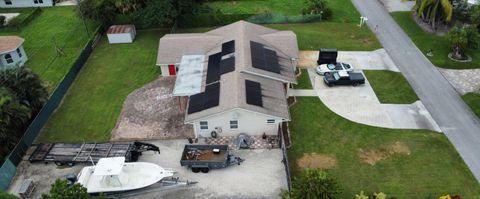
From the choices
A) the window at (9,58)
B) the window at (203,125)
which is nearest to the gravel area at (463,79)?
the window at (203,125)

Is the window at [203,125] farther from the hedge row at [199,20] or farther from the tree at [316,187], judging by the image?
the hedge row at [199,20]

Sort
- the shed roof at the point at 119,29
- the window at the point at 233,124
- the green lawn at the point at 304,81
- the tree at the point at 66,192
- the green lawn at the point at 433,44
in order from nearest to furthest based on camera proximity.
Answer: the tree at the point at 66,192 → the window at the point at 233,124 → the green lawn at the point at 304,81 → the green lawn at the point at 433,44 → the shed roof at the point at 119,29

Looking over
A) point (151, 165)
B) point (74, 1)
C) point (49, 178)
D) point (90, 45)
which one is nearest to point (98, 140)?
point (49, 178)

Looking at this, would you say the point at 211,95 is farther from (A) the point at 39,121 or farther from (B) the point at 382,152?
(A) the point at 39,121

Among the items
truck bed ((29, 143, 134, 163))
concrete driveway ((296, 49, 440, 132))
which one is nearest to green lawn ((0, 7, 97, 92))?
truck bed ((29, 143, 134, 163))

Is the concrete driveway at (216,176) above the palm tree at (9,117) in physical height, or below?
below

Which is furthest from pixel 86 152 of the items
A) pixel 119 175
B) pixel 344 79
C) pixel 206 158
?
pixel 344 79
